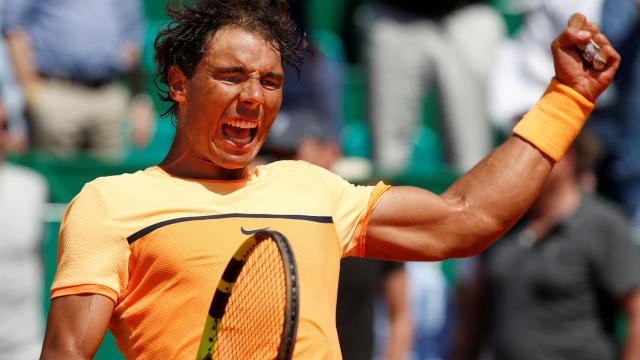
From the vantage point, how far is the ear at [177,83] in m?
2.96

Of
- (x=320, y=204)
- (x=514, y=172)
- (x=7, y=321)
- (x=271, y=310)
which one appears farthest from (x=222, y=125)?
(x=7, y=321)

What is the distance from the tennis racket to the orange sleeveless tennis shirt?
5 centimetres

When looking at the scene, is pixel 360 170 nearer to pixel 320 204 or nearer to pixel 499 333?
pixel 499 333

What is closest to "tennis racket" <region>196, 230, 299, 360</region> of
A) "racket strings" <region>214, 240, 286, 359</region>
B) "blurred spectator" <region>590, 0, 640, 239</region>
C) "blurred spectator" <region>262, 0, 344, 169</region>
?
"racket strings" <region>214, 240, 286, 359</region>

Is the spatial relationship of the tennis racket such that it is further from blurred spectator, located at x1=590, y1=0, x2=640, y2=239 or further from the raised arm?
blurred spectator, located at x1=590, y1=0, x2=640, y2=239

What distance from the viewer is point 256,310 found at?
267 centimetres

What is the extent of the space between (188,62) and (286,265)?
0.73m

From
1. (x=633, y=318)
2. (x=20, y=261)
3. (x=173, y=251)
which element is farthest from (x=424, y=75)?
(x=173, y=251)

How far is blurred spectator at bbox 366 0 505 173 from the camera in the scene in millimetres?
7418

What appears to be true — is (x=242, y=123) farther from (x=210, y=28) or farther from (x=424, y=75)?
(x=424, y=75)

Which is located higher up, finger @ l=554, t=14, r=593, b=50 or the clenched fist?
finger @ l=554, t=14, r=593, b=50

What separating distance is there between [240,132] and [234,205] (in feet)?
0.65

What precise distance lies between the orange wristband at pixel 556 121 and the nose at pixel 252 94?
71cm

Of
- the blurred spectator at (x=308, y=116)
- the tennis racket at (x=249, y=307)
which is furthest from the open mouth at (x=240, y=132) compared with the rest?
the blurred spectator at (x=308, y=116)
